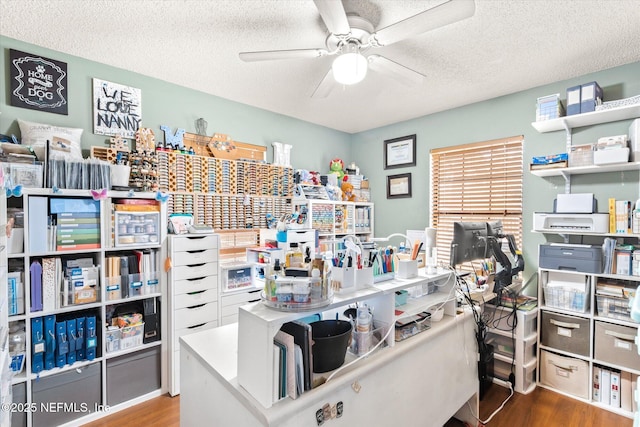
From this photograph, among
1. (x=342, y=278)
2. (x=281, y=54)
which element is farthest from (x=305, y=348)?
(x=281, y=54)

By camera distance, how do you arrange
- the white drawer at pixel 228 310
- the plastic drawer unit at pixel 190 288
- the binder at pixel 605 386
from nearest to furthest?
the binder at pixel 605 386
the plastic drawer unit at pixel 190 288
the white drawer at pixel 228 310

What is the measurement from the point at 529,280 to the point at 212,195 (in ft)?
10.1

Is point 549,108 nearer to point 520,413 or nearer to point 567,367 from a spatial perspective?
point 567,367

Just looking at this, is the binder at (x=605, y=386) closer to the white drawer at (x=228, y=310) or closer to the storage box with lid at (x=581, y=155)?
the storage box with lid at (x=581, y=155)

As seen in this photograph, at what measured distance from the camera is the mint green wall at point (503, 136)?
8.26ft

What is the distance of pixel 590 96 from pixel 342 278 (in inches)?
100

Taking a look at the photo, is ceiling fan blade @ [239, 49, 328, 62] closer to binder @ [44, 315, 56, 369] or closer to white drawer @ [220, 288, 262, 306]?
white drawer @ [220, 288, 262, 306]

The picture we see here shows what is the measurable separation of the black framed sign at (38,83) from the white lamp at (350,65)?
206 centimetres

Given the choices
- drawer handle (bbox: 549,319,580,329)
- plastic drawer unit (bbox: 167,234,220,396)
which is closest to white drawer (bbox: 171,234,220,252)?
plastic drawer unit (bbox: 167,234,220,396)

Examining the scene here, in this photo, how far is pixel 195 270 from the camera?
8.13ft

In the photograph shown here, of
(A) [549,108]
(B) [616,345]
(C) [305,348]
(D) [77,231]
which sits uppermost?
(A) [549,108]

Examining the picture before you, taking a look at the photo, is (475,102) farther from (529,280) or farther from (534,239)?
(529,280)

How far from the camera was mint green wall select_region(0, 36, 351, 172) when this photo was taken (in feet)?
7.32

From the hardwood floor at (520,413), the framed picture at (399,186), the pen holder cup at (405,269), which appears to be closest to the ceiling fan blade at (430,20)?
the pen holder cup at (405,269)
